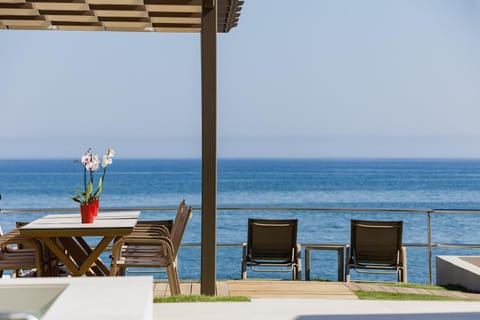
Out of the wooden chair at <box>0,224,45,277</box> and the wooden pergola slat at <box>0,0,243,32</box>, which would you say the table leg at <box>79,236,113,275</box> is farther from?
the wooden pergola slat at <box>0,0,243,32</box>

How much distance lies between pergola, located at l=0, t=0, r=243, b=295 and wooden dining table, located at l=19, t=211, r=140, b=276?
0.66 m

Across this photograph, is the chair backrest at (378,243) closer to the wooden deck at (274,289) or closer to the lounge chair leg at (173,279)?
the wooden deck at (274,289)

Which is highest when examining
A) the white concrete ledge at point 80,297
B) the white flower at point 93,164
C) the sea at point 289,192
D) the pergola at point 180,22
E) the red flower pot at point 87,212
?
the pergola at point 180,22

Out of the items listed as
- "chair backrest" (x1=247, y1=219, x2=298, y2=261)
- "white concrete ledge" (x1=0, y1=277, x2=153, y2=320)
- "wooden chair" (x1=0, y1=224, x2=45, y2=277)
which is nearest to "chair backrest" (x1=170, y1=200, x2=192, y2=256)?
"wooden chair" (x1=0, y1=224, x2=45, y2=277)

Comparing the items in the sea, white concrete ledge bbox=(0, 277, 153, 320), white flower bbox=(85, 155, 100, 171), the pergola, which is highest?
the pergola

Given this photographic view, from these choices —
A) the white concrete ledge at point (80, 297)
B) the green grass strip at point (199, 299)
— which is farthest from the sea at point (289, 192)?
the white concrete ledge at point (80, 297)

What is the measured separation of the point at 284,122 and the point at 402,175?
1161 cm

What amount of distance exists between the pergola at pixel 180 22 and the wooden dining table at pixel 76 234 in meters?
0.66

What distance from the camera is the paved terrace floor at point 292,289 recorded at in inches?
229

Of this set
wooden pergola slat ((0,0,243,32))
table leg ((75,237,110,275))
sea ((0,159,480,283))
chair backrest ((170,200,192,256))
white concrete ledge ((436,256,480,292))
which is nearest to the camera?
chair backrest ((170,200,192,256))

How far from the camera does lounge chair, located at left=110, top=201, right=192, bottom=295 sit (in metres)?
5.64

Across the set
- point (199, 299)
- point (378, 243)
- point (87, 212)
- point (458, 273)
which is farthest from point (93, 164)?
point (458, 273)

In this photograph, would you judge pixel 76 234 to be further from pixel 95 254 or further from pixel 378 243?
pixel 378 243

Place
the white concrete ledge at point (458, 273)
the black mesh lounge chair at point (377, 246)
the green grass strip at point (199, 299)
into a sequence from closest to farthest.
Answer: the green grass strip at point (199, 299) → the white concrete ledge at point (458, 273) → the black mesh lounge chair at point (377, 246)
